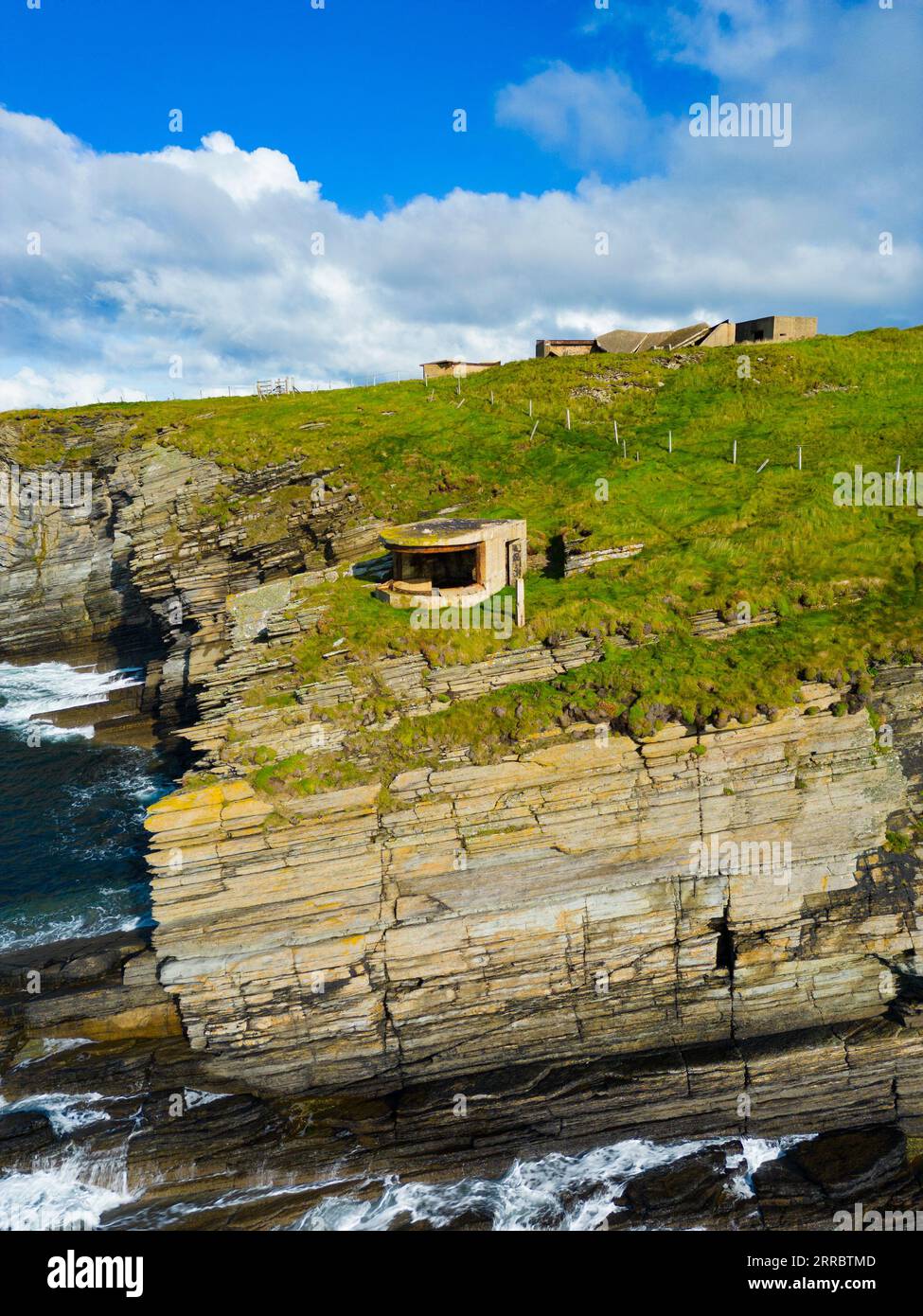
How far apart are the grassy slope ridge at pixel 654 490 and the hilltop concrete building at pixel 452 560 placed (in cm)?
132

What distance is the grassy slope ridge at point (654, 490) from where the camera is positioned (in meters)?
24.0

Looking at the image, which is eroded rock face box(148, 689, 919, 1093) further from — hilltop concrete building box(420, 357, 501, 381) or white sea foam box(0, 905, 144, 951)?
hilltop concrete building box(420, 357, 501, 381)

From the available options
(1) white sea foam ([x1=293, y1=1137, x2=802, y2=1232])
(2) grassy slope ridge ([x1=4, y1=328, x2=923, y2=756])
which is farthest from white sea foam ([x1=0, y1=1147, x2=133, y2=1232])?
(2) grassy slope ridge ([x1=4, y1=328, x2=923, y2=756])

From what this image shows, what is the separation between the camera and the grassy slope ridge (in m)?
24.0

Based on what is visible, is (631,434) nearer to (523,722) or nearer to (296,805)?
(523,722)

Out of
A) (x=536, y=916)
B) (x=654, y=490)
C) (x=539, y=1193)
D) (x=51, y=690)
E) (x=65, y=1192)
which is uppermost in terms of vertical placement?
(x=654, y=490)

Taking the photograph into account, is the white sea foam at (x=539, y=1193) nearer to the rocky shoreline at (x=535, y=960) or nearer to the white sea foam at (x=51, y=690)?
the rocky shoreline at (x=535, y=960)

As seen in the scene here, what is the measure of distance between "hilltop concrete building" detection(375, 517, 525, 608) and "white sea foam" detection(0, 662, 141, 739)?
80.2 feet

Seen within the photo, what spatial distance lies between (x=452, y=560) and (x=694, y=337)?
43262mm

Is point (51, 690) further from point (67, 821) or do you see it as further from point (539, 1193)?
point (539, 1193)

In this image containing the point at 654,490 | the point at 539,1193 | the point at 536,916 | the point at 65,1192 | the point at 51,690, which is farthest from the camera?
the point at 51,690

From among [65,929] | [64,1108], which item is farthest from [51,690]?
[64,1108]

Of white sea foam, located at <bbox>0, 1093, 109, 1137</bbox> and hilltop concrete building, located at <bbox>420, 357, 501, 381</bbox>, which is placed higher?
hilltop concrete building, located at <bbox>420, 357, 501, 381</bbox>

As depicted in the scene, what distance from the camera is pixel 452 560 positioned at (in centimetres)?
3244
